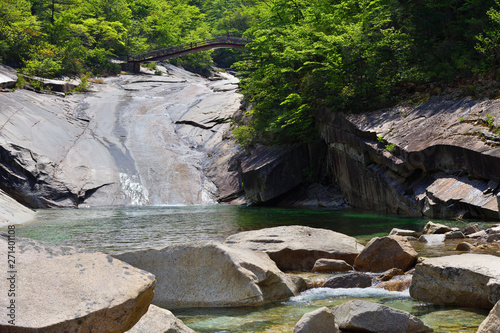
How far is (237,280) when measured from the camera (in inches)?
254

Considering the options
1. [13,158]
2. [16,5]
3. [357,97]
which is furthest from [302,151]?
[16,5]

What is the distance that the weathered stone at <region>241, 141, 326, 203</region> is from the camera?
2431cm

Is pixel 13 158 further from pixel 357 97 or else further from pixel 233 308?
pixel 233 308

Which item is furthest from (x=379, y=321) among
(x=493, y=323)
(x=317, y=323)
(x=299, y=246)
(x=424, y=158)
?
(x=424, y=158)

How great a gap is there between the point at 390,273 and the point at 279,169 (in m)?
16.9

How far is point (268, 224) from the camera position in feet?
52.5

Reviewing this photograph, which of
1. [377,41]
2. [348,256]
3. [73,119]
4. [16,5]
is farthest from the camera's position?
[16,5]

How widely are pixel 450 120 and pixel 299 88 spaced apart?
10.5 m

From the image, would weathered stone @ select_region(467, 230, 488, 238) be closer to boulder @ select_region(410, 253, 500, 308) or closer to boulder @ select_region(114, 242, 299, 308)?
boulder @ select_region(410, 253, 500, 308)

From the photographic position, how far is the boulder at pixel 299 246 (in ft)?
29.2

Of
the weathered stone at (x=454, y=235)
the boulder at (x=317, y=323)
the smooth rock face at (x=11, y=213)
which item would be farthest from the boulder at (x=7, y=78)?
the boulder at (x=317, y=323)

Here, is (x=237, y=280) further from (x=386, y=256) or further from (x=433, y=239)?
(x=433, y=239)

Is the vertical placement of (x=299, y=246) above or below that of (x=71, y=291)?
below

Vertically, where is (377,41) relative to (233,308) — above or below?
above
